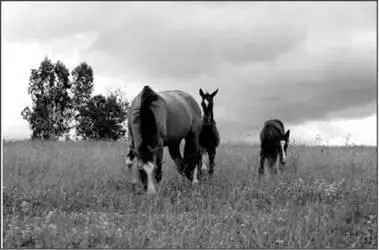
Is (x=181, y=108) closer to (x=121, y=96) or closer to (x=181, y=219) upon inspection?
(x=181, y=219)

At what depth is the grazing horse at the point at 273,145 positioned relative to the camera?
50.6 feet

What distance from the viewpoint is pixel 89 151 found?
1969 centimetres

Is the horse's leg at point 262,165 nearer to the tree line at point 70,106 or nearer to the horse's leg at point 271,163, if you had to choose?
the horse's leg at point 271,163

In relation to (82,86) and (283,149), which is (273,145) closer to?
(283,149)

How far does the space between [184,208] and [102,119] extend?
29.7m

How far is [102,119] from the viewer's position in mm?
39469

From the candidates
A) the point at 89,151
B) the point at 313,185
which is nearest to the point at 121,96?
the point at 89,151

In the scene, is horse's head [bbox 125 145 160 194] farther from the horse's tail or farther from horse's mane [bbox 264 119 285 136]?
horse's mane [bbox 264 119 285 136]

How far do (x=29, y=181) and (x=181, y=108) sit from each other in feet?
15.0

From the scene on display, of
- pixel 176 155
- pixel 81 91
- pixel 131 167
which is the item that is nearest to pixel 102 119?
pixel 81 91

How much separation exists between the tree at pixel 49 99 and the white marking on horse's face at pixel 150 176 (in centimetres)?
3005

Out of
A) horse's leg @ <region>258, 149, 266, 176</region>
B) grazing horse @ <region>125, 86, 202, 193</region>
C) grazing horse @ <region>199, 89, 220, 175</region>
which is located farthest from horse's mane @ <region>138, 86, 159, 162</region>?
horse's leg @ <region>258, 149, 266, 176</region>

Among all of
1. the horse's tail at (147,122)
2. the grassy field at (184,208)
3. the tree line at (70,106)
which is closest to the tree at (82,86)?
the tree line at (70,106)

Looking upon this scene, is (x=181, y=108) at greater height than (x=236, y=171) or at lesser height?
greater
